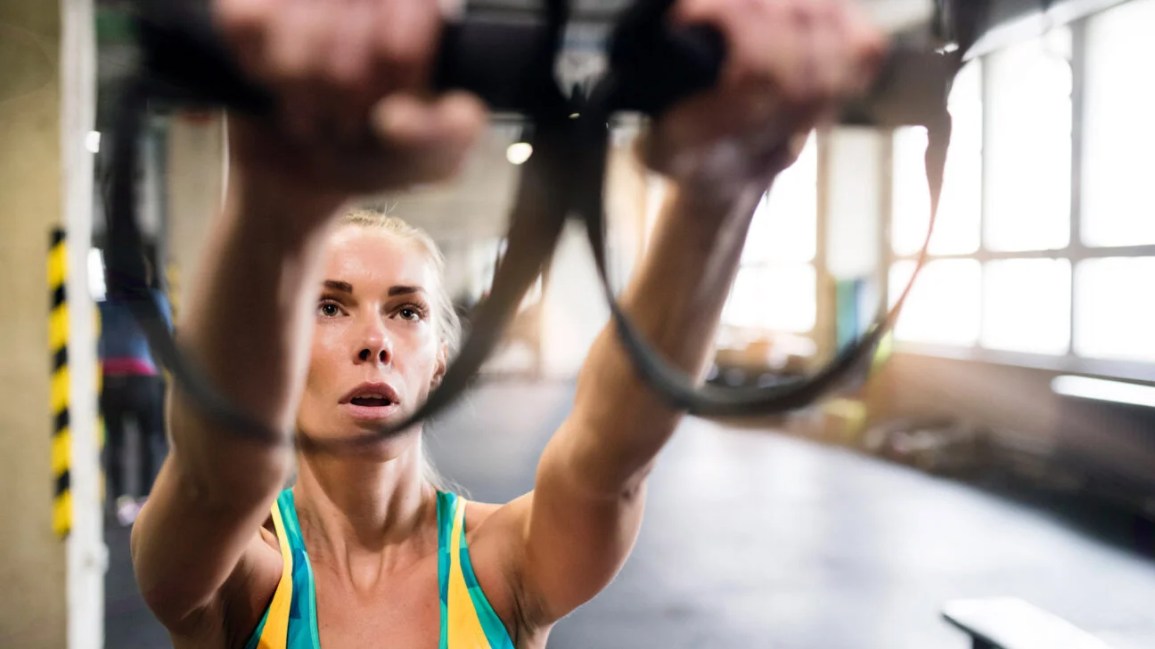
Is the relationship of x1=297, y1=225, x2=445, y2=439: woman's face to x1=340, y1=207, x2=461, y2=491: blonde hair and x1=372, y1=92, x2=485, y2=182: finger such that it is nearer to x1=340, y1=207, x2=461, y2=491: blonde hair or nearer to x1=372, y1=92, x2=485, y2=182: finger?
x1=340, y1=207, x2=461, y2=491: blonde hair

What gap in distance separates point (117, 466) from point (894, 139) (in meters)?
5.25

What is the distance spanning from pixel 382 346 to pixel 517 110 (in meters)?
0.65

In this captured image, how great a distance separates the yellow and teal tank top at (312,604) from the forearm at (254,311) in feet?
1.71

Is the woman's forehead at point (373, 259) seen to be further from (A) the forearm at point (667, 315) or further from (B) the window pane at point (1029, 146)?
(B) the window pane at point (1029, 146)

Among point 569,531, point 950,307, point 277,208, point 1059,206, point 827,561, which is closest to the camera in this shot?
point 277,208

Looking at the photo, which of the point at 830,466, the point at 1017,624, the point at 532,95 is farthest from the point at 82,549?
the point at 830,466

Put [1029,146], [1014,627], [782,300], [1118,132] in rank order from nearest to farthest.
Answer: [1014,627] < [1118,132] < [1029,146] < [782,300]

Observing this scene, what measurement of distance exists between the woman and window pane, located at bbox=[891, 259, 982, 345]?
583 cm

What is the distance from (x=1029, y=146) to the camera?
590cm

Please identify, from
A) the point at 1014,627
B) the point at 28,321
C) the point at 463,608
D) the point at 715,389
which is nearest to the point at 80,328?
the point at 28,321

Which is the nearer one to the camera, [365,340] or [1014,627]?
[365,340]

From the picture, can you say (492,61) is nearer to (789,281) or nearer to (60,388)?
(60,388)

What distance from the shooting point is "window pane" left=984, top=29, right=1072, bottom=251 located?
5.59m

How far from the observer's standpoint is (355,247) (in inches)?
42.8
